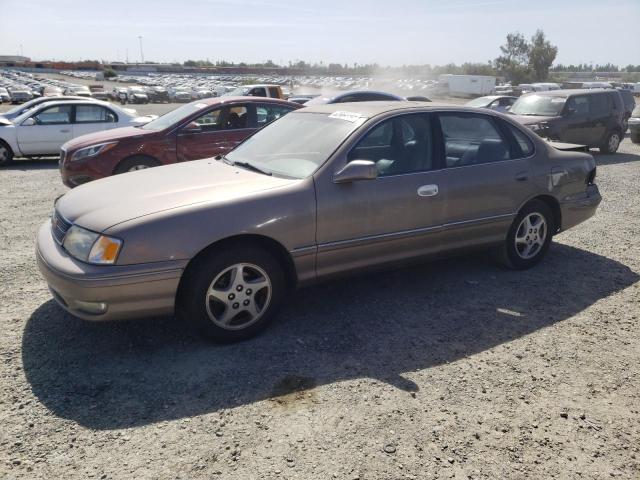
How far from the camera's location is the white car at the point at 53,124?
11.0 m

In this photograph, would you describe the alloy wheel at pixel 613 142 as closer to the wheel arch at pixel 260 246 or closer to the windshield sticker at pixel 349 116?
the windshield sticker at pixel 349 116

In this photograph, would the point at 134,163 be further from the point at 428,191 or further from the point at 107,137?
the point at 428,191

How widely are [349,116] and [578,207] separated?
2.69 metres

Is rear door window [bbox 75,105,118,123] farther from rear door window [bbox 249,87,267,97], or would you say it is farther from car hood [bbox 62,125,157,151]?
rear door window [bbox 249,87,267,97]

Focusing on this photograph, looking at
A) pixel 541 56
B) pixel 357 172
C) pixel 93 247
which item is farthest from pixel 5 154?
pixel 541 56

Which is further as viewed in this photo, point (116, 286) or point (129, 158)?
point (129, 158)

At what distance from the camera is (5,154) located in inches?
432

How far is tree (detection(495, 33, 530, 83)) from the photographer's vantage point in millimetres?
78500

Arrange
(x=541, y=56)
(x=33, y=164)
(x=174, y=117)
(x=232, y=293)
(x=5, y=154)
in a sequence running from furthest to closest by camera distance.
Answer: (x=541, y=56) → (x=33, y=164) → (x=5, y=154) → (x=174, y=117) → (x=232, y=293)

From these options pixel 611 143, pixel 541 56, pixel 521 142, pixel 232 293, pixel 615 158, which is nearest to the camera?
pixel 232 293

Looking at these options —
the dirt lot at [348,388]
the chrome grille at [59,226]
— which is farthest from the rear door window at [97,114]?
the chrome grille at [59,226]

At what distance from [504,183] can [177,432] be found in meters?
3.45

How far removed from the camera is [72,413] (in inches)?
113

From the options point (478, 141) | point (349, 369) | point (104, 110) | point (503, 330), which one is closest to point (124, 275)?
point (349, 369)
